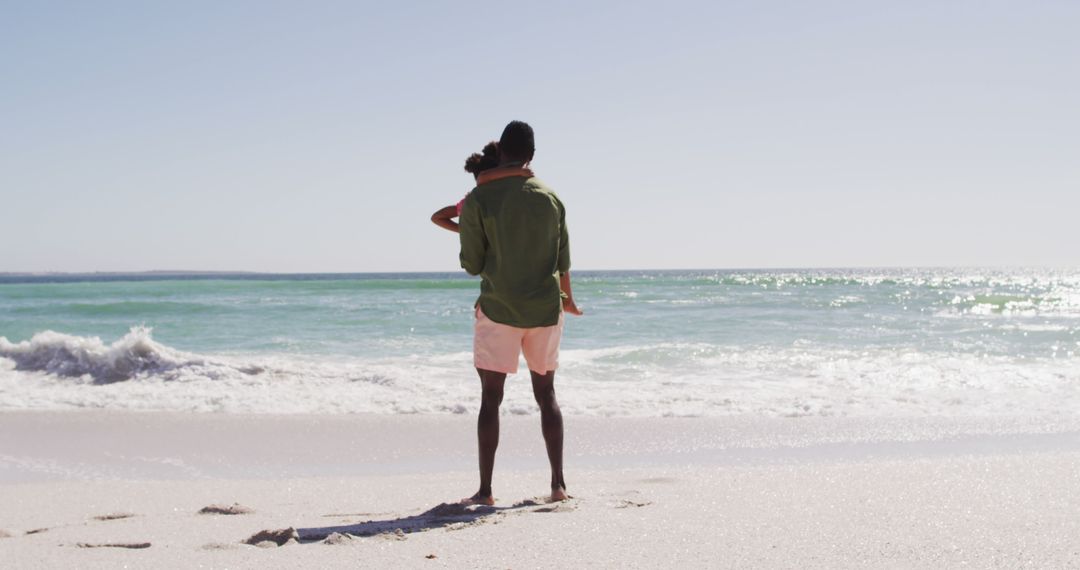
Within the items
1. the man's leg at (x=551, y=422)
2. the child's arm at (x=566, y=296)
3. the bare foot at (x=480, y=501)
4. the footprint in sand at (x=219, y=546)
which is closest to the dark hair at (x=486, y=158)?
the child's arm at (x=566, y=296)

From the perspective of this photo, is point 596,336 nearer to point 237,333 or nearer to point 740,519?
point 237,333

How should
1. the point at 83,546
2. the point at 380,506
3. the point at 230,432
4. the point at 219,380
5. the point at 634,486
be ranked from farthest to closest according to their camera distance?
the point at 219,380, the point at 230,432, the point at 634,486, the point at 380,506, the point at 83,546

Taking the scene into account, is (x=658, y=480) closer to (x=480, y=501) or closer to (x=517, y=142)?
(x=480, y=501)

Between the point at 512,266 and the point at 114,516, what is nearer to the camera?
the point at 512,266

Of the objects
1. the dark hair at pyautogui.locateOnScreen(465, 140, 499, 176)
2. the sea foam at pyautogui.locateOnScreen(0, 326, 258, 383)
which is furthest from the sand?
the sea foam at pyautogui.locateOnScreen(0, 326, 258, 383)

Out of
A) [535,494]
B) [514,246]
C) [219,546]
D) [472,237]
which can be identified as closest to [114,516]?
[219,546]

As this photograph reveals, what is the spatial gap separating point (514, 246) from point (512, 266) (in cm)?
8

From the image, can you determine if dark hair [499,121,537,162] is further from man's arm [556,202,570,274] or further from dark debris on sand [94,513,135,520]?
dark debris on sand [94,513,135,520]

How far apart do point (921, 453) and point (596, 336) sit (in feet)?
32.4

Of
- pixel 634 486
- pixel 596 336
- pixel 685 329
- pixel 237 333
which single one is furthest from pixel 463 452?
pixel 237 333

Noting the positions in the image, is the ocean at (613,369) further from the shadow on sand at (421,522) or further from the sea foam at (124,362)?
the shadow on sand at (421,522)

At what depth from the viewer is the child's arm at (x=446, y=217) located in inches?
147

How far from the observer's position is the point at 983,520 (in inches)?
130

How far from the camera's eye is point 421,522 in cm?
340
